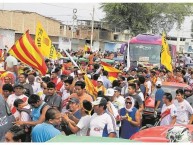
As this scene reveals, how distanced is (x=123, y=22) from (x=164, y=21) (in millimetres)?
7588

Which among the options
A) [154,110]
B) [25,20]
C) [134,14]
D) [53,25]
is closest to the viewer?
[154,110]

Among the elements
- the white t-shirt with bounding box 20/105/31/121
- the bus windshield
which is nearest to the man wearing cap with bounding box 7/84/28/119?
the white t-shirt with bounding box 20/105/31/121

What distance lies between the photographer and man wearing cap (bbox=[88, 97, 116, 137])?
22.1 ft

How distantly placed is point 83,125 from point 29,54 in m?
4.69

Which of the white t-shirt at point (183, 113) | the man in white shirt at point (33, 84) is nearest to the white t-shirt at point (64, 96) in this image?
the man in white shirt at point (33, 84)

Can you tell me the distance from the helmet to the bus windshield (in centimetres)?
1857

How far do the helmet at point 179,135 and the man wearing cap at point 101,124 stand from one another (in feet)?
3.12

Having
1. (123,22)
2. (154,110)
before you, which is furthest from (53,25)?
(154,110)

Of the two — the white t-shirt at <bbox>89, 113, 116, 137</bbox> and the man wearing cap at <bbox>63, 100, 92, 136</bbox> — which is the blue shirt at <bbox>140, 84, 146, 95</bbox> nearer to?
the man wearing cap at <bbox>63, 100, 92, 136</bbox>

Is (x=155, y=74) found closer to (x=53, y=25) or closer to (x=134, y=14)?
(x=53, y=25)

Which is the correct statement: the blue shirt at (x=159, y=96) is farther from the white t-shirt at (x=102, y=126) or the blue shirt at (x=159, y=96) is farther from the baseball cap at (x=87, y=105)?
the white t-shirt at (x=102, y=126)

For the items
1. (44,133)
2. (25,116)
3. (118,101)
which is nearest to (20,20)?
(118,101)

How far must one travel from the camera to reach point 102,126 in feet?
22.1

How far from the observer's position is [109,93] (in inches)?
339
